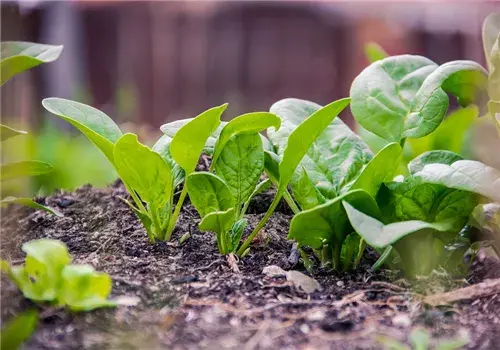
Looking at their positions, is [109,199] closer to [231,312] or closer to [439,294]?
[231,312]

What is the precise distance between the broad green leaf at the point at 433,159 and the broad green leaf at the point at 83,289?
2.42 ft

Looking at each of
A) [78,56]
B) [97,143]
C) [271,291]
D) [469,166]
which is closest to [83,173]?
[97,143]

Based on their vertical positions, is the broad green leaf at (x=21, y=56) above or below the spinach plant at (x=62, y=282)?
above

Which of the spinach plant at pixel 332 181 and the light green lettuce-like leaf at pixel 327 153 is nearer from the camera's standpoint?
the spinach plant at pixel 332 181

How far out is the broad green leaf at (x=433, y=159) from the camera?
134cm

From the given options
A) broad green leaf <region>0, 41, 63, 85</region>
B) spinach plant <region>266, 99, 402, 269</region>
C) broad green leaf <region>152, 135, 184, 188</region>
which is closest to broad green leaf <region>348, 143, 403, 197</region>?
spinach plant <region>266, 99, 402, 269</region>

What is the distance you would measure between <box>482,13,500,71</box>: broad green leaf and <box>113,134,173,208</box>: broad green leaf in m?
0.80

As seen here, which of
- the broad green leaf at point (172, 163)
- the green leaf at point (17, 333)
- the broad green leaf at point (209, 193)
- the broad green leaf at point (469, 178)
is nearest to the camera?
the green leaf at point (17, 333)

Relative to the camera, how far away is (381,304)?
109 cm

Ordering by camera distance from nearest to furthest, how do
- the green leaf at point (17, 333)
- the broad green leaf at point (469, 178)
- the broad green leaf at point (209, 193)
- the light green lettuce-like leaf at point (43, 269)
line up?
the green leaf at point (17, 333) < the light green lettuce-like leaf at point (43, 269) < the broad green leaf at point (469, 178) < the broad green leaf at point (209, 193)

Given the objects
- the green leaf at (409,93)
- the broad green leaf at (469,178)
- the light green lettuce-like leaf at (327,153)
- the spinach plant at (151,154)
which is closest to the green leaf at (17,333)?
the spinach plant at (151,154)

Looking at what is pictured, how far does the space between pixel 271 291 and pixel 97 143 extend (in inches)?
18.5

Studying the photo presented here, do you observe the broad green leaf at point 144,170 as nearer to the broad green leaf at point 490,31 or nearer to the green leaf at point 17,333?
the green leaf at point 17,333

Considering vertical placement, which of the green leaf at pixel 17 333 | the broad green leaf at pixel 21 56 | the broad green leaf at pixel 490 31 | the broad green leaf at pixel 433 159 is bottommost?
the green leaf at pixel 17 333
